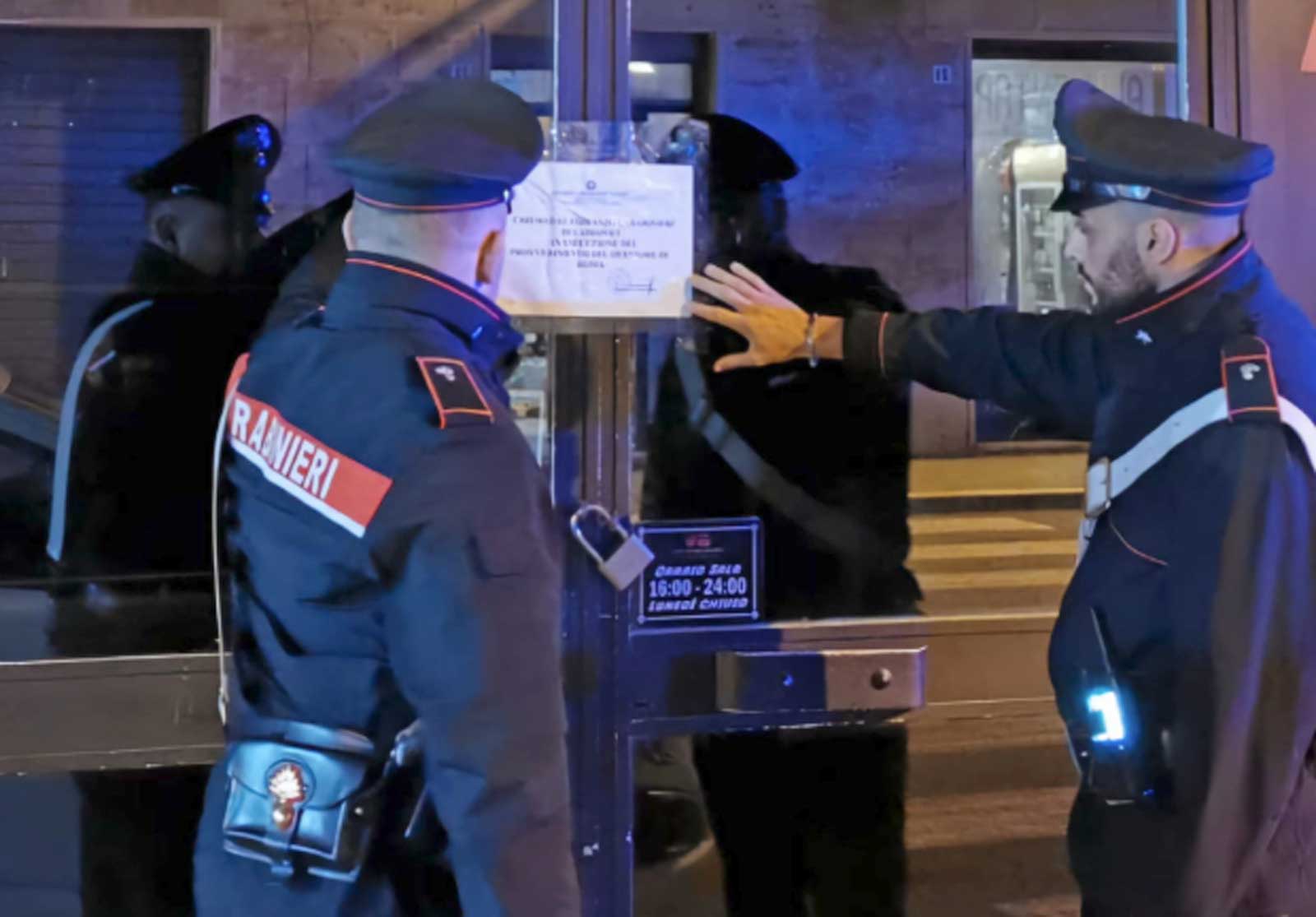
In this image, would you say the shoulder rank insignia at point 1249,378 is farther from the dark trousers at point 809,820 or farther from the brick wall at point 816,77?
the dark trousers at point 809,820

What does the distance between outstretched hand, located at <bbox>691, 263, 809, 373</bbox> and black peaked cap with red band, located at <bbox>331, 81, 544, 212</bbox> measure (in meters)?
0.41

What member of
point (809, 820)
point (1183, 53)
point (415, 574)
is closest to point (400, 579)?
point (415, 574)

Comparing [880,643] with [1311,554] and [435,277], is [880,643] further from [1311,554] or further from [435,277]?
[435,277]

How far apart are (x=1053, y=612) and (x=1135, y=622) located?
0.85ft

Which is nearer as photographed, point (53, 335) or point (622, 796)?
point (53, 335)

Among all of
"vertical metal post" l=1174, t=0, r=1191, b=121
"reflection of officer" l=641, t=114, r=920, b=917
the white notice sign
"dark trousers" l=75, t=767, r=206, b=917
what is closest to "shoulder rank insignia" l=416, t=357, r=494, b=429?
the white notice sign

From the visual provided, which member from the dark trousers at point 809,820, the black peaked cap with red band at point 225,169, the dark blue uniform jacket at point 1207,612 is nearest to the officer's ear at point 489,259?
the black peaked cap with red band at point 225,169

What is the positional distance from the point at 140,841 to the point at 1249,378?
1588mm

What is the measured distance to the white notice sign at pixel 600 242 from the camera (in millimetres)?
1832

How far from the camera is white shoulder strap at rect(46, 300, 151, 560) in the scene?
5.75ft

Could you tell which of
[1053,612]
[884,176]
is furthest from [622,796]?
[884,176]

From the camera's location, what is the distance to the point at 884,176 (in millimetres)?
1984

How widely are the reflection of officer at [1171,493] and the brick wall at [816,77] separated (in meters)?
0.13
